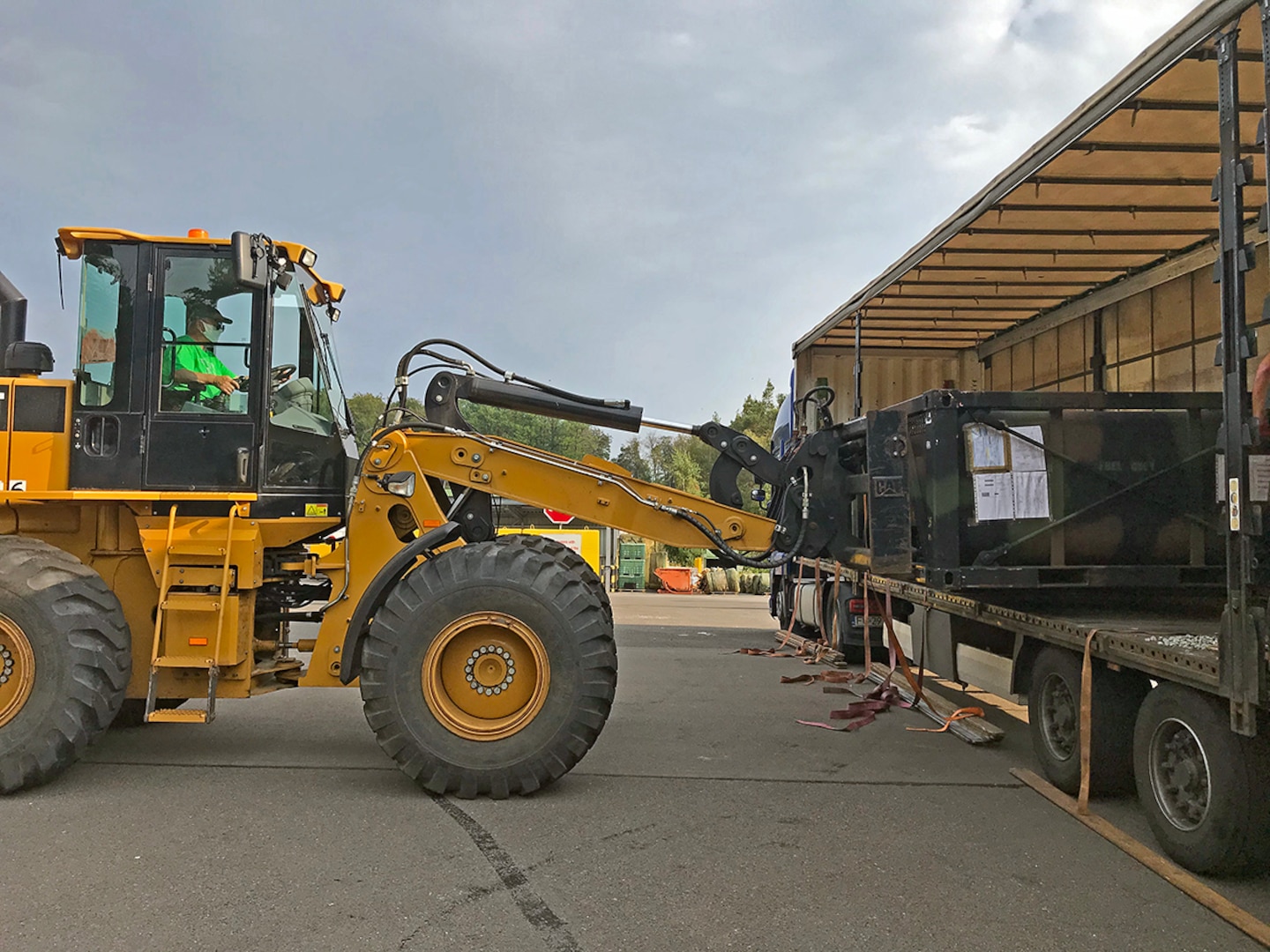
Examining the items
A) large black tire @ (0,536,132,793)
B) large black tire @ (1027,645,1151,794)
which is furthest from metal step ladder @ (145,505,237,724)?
large black tire @ (1027,645,1151,794)

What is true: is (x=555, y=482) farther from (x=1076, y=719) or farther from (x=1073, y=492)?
(x=1076, y=719)

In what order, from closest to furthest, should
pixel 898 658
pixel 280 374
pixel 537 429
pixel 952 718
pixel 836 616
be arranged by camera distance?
pixel 280 374, pixel 952 718, pixel 898 658, pixel 836 616, pixel 537 429

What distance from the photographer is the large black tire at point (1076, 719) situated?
5.64 metres

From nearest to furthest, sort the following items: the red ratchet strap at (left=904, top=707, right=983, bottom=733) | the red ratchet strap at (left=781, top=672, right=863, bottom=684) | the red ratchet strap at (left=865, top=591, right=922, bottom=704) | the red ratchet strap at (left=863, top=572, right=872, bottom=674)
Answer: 1. the red ratchet strap at (left=904, top=707, right=983, bottom=733)
2. the red ratchet strap at (left=865, top=591, right=922, bottom=704)
3. the red ratchet strap at (left=863, top=572, right=872, bottom=674)
4. the red ratchet strap at (left=781, top=672, right=863, bottom=684)

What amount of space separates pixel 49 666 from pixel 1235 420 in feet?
20.9

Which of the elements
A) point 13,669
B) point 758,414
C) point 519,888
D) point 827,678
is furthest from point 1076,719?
point 758,414

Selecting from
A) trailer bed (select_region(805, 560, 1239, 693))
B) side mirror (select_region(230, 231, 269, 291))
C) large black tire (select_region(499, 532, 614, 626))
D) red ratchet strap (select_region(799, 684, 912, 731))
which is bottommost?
red ratchet strap (select_region(799, 684, 912, 731))

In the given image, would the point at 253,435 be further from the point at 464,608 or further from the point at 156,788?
the point at 156,788

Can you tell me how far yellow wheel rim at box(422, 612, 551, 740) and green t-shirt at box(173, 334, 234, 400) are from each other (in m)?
2.19

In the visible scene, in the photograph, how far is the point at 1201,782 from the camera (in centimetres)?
470

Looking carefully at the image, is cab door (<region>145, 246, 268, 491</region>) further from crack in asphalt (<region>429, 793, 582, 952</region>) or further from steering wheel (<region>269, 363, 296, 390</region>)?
crack in asphalt (<region>429, 793, 582, 952</region>)

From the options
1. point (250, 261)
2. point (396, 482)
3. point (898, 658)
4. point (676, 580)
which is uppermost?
point (250, 261)

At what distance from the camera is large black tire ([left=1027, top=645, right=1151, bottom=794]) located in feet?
18.5

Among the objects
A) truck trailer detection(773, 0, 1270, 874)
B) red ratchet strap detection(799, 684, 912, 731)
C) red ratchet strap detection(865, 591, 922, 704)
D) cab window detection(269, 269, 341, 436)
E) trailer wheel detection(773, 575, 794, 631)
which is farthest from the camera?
trailer wheel detection(773, 575, 794, 631)
